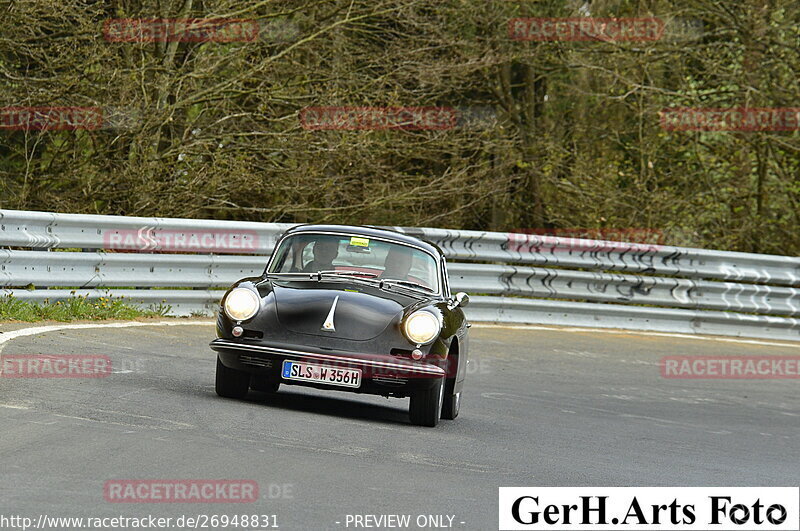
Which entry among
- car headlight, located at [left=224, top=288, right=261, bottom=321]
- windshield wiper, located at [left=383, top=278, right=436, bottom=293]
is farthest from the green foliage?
car headlight, located at [left=224, top=288, right=261, bottom=321]

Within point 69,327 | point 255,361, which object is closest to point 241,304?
point 255,361

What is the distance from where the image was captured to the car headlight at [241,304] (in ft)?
28.1

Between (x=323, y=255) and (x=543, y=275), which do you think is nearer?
(x=323, y=255)

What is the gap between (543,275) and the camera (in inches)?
697

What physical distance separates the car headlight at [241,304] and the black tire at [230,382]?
1.13 ft

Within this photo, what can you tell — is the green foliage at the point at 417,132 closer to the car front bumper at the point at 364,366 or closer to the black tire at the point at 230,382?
the black tire at the point at 230,382

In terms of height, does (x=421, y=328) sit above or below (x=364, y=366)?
above

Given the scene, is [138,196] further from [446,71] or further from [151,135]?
[446,71]

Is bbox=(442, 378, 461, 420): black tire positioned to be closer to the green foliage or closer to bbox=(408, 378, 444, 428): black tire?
bbox=(408, 378, 444, 428): black tire

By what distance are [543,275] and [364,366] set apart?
31.5ft

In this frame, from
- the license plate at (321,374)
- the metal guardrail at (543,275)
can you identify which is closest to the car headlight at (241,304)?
the license plate at (321,374)

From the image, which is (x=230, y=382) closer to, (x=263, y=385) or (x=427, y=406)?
(x=263, y=385)

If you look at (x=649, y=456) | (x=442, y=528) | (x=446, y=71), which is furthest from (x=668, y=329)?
(x=442, y=528)

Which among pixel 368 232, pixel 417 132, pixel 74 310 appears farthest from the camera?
pixel 417 132
